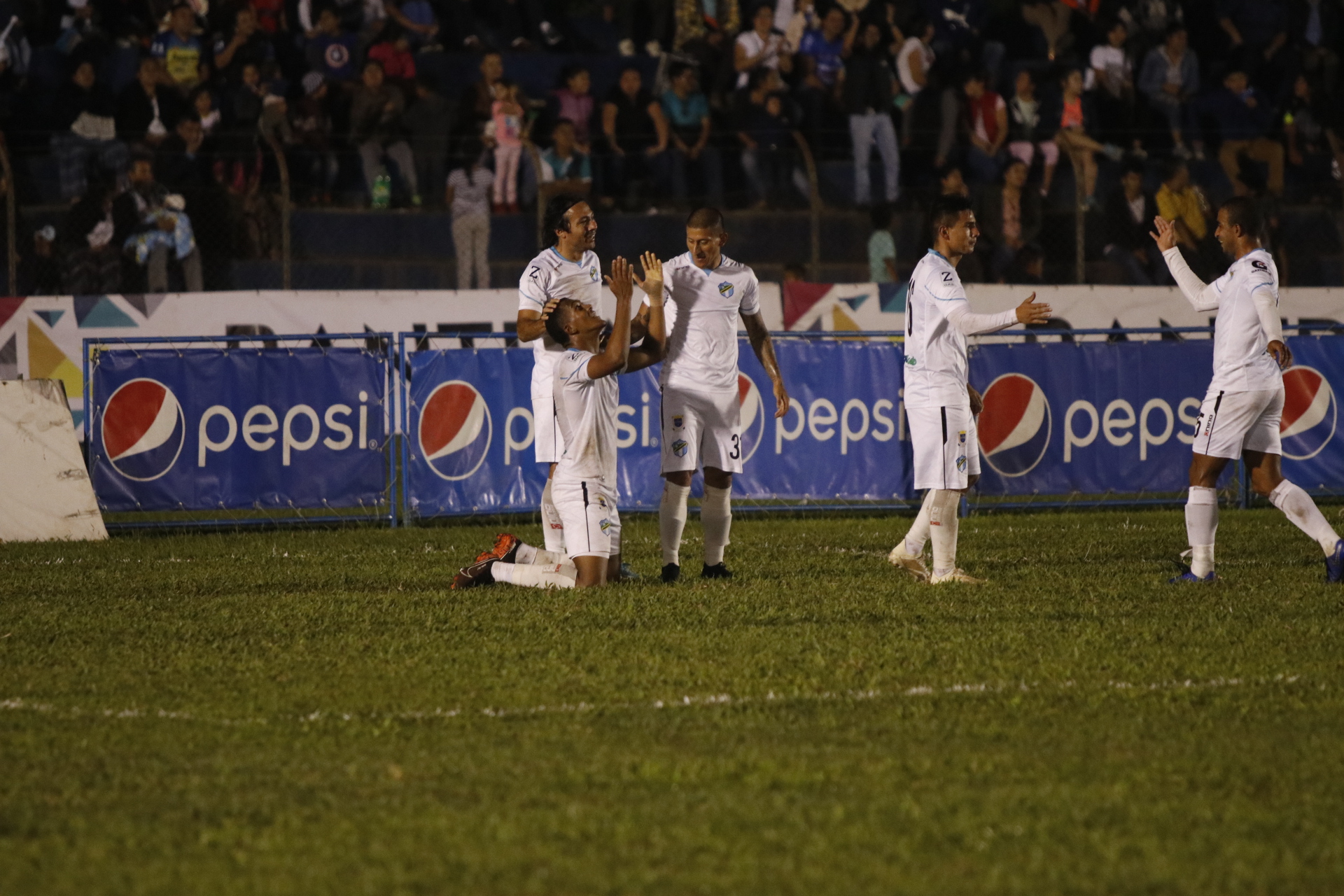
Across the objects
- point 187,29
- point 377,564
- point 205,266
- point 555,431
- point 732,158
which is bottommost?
point 377,564

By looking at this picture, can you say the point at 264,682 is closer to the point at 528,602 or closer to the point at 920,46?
the point at 528,602

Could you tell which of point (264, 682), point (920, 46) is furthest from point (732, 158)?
point (264, 682)

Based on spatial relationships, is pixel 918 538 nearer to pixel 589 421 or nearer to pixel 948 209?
pixel 948 209

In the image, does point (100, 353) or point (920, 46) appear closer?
point (100, 353)

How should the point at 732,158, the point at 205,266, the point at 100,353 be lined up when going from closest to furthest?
the point at 100,353 → the point at 205,266 → the point at 732,158

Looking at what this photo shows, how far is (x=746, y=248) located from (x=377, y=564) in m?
9.22

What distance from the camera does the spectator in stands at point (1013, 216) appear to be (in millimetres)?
19297

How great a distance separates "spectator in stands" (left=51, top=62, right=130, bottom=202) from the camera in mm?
17406

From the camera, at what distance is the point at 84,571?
10766mm

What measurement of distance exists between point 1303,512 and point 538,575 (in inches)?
171

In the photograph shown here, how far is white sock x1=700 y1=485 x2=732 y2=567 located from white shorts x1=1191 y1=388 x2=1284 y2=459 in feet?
8.90

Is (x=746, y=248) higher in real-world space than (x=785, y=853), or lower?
higher

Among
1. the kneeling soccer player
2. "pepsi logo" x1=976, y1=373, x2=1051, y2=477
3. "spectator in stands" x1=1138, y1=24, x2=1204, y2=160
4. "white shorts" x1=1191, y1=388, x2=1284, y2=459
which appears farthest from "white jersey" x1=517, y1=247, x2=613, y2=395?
"spectator in stands" x1=1138, y1=24, x2=1204, y2=160

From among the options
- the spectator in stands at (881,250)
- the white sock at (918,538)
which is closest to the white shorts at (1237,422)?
the white sock at (918,538)
